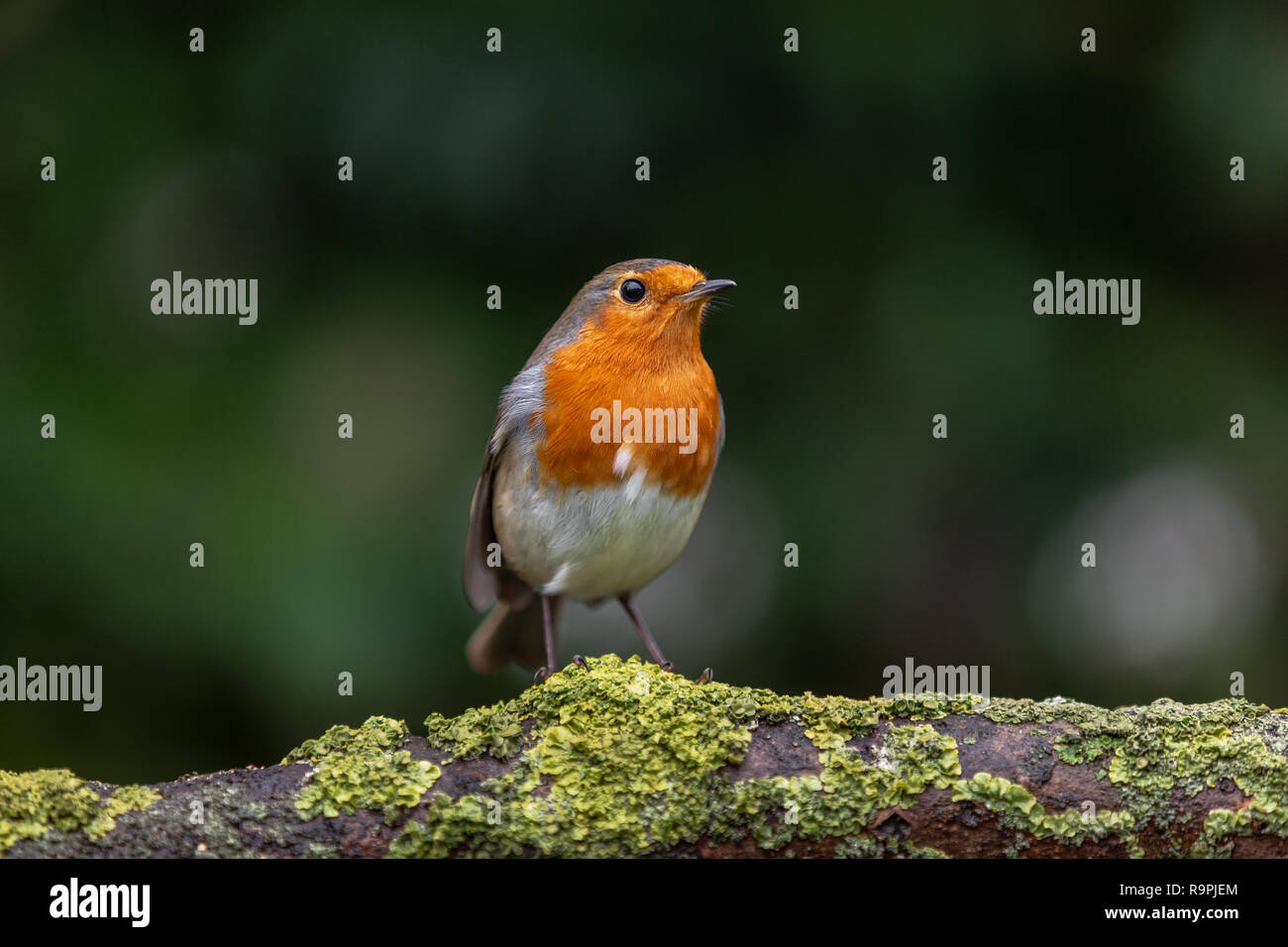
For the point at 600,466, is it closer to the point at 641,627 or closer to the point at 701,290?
the point at 701,290

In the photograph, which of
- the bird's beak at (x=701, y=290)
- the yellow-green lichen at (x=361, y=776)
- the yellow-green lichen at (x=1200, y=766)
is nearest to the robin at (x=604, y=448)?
the bird's beak at (x=701, y=290)

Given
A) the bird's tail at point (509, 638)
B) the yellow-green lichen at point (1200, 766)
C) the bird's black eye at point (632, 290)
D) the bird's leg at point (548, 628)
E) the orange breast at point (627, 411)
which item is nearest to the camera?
the yellow-green lichen at point (1200, 766)

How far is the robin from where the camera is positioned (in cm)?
399

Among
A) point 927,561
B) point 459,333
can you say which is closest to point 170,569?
point 459,333

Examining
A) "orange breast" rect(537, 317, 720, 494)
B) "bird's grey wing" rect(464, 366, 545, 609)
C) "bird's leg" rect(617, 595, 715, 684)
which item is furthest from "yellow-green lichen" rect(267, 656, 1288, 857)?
"bird's leg" rect(617, 595, 715, 684)

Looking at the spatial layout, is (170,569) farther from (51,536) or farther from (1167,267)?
(1167,267)

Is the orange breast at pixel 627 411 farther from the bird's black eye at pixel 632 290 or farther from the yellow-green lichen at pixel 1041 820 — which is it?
the yellow-green lichen at pixel 1041 820

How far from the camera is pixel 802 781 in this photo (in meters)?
2.67

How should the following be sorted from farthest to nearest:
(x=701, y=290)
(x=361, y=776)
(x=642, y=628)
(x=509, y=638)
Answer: (x=509, y=638) < (x=642, y=628) < (x=701, y=290) < (x=361, y=776)

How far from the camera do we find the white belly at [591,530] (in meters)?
3.99

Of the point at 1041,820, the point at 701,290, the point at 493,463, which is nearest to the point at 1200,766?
the point at 1041,820

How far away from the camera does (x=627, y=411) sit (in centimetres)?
403

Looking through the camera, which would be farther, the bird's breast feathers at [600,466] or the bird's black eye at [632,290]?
the bird's black eye at [632,290]

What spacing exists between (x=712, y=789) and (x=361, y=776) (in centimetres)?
73
